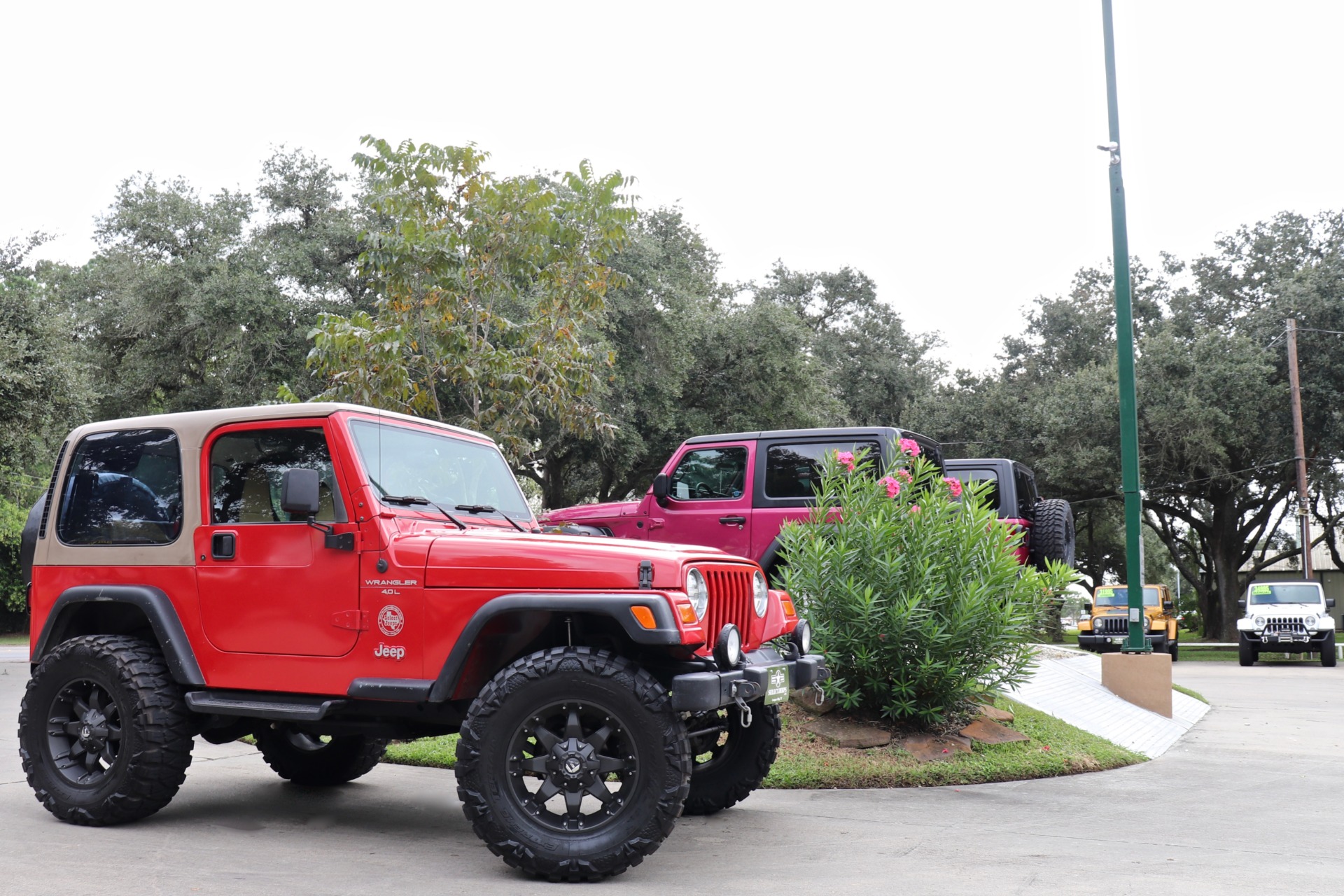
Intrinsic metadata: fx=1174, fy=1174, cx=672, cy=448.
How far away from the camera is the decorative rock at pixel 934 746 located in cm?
859

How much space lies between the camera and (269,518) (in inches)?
243

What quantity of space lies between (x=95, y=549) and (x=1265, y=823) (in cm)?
701

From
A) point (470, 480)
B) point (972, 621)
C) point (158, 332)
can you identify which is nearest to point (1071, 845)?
point (972, 621)

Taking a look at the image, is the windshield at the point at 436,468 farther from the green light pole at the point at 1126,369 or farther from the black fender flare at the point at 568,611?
the green light pole at the point at 1126,369

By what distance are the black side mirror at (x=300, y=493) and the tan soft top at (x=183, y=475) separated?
56cm

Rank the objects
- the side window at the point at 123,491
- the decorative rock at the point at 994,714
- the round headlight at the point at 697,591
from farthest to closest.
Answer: the decorative rock at the point at 994,714 < the side window at the point at 123,491 < the round headlight at the point at 697,591

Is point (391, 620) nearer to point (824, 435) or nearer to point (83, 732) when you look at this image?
point (83, 732)

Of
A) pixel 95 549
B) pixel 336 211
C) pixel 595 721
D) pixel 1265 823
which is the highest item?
pixel 336 211

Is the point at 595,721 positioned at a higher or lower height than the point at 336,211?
lower

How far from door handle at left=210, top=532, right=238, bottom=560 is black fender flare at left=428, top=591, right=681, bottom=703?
143 cm

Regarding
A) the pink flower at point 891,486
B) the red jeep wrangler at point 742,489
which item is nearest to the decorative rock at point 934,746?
the pink flower at point 891,486

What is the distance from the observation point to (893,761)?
27.7ft

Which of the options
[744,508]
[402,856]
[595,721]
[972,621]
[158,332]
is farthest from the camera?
[158,332]

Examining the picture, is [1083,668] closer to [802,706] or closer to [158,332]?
[802,706]
